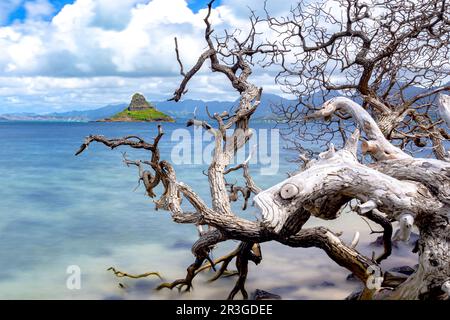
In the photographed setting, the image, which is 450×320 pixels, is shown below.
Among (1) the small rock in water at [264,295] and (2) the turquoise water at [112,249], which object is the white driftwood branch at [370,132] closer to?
(1) the small rock in water at [264,295]

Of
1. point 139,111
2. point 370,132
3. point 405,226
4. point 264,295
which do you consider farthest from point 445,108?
point 139,111

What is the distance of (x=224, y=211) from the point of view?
4375 mm

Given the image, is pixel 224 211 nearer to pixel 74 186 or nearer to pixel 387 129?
pixel 387 129

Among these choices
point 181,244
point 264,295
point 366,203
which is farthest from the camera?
point 181,244

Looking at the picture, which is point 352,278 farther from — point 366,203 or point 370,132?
point 366,203

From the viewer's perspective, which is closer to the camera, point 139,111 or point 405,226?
point 405,226

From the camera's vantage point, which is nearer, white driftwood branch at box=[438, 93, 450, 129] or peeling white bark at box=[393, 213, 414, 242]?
peeling white bark at box=[393, 213, 414, 242]

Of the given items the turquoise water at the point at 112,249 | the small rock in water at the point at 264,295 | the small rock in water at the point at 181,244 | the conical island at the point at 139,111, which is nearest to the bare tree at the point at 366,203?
the small rock in water at the point at 264,295

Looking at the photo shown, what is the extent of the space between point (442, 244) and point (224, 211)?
6.32ft

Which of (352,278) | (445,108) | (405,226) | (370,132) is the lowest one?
(352,278)

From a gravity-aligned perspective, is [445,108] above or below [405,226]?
above
